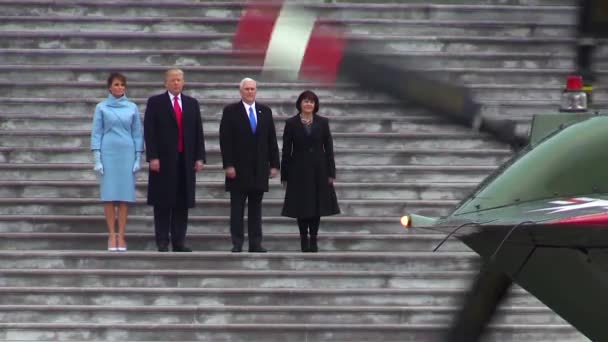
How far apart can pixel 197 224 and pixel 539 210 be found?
9.29 m

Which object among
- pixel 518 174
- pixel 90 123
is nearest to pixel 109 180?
pixel 90 123

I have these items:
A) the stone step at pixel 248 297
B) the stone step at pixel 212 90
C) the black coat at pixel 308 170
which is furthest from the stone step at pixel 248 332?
the stone step at pixel 212 90

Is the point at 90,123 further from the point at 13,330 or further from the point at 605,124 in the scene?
the point at 605,124

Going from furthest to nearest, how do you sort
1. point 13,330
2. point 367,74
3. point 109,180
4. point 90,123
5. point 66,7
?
point 66,7, point 90,123, point 109,180, point 13,330, point 367,74

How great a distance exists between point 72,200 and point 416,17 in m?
4.77

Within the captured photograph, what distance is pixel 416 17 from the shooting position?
68.9 feet

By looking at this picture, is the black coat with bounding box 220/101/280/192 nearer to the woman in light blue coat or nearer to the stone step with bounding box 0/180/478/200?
the woman in light blue coat

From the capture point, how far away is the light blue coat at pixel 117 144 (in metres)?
17.6

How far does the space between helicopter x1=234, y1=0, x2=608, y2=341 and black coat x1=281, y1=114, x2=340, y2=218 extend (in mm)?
7573

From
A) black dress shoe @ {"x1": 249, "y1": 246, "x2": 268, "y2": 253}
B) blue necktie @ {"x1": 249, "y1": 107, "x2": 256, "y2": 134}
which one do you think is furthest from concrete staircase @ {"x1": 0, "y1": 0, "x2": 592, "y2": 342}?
blue necktie @ {"x1": 249, "y1": 107, "x2": 256, "y2": 134}

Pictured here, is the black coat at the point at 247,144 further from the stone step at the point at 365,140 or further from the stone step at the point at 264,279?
the stone step at the point at 365,140

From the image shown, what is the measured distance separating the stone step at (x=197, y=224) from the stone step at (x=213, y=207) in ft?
0.43

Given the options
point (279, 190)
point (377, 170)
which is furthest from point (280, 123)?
point (377, 170)

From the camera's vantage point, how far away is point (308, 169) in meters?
17.5
